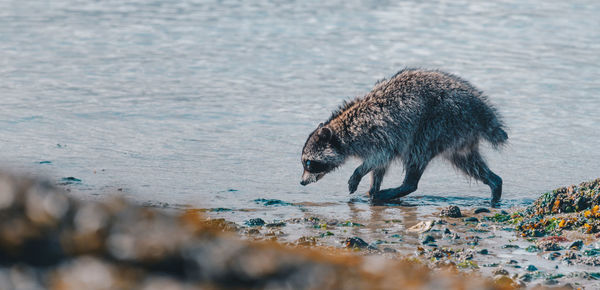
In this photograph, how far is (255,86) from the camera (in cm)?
1584

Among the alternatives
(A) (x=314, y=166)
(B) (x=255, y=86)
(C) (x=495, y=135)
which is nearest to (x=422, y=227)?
(A) (x=314, y=166)

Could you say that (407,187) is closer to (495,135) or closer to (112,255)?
(495,135)

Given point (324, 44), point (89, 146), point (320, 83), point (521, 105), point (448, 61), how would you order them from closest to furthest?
point (89, 146)
point (521, 105)
point (320, 83)
point (448, 61)
point (324, 44)

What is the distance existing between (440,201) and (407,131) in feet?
3.14

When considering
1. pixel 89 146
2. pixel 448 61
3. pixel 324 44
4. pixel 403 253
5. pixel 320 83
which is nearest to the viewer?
pixel 403 253

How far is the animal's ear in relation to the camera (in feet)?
32.9

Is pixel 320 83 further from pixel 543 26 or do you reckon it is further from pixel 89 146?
pixel 543 26

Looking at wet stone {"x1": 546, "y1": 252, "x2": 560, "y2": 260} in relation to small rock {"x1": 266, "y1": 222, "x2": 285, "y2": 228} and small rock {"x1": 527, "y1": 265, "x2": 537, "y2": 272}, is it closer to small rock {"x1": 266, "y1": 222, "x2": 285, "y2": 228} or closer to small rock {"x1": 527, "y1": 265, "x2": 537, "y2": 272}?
small rock {"x1": 527, "y1": 265, "x2": 537, "y2": 272}

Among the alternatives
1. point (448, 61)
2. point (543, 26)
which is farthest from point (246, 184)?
point (543, 26)

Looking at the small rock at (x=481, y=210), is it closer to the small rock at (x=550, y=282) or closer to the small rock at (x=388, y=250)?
the small rock at (x=388, y=250)

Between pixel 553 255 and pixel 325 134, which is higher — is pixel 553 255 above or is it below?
below

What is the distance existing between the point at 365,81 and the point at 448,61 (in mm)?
2785

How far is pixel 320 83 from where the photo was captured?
16.2 meters

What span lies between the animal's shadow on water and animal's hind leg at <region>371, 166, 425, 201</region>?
0.08 metres
